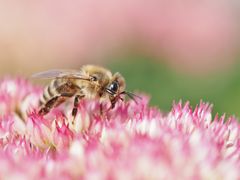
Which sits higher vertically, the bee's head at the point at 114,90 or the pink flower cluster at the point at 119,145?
the bee's head at the point at 114,90

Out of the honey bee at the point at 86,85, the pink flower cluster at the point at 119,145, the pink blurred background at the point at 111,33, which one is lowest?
the pink flower cluster at the point at 119,145

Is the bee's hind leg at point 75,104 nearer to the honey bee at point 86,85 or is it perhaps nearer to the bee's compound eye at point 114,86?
the honey bee at point 86,85

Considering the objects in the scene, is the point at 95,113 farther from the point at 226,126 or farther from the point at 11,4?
the point at 11,4

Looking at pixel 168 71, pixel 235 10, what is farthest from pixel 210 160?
pixel 235 10

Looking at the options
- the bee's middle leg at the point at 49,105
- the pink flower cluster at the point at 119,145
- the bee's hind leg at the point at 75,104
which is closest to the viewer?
the pink flower cluster at the point at 119,145

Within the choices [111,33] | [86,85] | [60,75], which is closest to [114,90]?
[86,85]

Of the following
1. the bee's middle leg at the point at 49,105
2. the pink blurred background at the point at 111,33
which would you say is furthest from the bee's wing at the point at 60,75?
the pink blurred background at the point at 111,33
